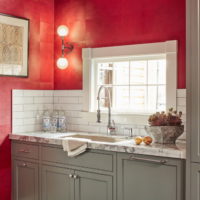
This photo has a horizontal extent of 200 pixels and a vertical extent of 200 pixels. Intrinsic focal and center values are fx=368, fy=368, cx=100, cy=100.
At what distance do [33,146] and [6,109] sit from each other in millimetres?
534

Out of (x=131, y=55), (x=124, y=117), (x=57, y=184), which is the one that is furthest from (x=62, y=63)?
(x=57, y=184)

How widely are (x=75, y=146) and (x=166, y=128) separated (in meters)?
0.86

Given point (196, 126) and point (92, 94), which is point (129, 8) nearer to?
point (92, 94)

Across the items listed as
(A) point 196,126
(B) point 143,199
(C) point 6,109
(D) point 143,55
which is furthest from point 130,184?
(C) point 6,109

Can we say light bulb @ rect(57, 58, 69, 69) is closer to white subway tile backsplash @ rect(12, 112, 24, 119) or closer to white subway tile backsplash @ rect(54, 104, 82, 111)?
white subway tile backsplash @ rect(54, 104, 82, 111)

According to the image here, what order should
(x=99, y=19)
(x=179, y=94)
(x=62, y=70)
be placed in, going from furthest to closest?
(x=62, y=70) → (x=99, y=19) → (x=179, y=94)

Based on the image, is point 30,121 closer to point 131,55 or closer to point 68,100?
point 68,100

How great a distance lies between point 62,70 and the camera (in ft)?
14.9

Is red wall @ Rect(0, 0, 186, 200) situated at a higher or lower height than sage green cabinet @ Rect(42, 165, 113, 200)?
higher

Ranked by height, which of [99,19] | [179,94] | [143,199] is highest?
[99,19]

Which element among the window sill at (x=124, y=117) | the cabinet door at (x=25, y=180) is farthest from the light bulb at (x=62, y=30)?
the cabinet door at (x=25, y=180)

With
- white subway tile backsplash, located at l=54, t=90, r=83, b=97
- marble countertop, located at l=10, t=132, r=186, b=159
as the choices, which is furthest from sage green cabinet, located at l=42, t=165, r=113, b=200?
white subway tile backsplash, located at l=54, t=90, r=83, b=97

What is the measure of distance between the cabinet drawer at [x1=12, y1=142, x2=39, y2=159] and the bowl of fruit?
4.27 feet

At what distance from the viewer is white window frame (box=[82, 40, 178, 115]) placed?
3633mm
